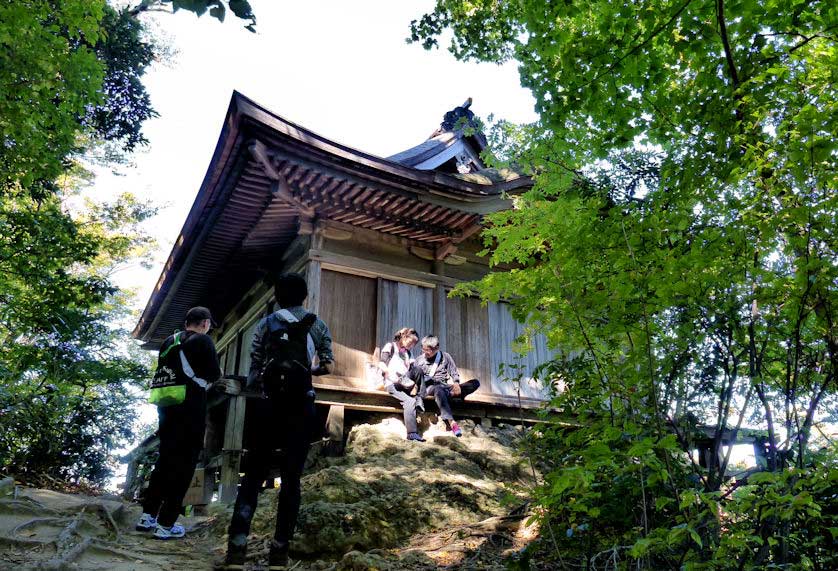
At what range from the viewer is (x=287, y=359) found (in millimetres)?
4156

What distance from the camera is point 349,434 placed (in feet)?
28.0

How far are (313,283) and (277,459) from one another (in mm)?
5328

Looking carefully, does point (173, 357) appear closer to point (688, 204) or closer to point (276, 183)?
point (276, 183)

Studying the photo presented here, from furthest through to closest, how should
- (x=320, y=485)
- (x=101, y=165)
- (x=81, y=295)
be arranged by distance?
(x=101, y=165), (x=81, y=295), (x=320, y=485)

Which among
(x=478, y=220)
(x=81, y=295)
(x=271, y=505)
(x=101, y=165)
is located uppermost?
(x=101, y=165)

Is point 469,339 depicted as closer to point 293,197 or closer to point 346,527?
point 293,197

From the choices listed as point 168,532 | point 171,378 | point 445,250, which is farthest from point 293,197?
point 168,532

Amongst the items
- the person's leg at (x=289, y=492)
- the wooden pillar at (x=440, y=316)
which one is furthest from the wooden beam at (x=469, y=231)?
the person's leg at (x=289, y=492)

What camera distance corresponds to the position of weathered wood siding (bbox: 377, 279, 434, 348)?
9734 mm

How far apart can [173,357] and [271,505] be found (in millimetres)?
1930

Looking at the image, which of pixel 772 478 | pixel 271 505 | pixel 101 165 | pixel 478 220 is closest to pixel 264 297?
pixel 478 220

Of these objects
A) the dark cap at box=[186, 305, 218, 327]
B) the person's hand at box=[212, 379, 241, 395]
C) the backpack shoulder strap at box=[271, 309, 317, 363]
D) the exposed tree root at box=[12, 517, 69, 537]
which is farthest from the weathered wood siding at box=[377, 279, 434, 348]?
the exposed tree root at box=[12, 517, 69, 537]

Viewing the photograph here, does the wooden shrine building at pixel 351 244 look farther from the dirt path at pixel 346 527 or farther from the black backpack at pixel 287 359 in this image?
the black backpack at pixel 287 359

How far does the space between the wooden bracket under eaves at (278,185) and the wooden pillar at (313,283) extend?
722mm
